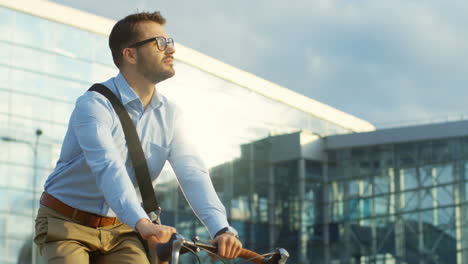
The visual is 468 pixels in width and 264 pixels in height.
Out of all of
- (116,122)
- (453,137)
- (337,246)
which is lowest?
(337,246)

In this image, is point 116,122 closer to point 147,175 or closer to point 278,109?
point 147,175

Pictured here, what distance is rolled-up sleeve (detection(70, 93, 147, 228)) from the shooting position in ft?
10.8

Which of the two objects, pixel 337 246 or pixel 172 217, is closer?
pixel 172 217

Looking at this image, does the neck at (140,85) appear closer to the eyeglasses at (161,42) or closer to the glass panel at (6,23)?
the eyeglasses at (161,42)

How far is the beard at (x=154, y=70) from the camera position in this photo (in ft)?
12.5

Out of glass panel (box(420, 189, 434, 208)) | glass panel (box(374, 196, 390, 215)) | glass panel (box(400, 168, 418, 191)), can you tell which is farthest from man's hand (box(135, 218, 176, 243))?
glass panel (box(374, 196, 390, 215))

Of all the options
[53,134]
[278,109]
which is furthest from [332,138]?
[53,134]

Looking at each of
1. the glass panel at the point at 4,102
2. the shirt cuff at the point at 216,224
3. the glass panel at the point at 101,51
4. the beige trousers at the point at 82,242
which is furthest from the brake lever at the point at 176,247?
the glass panel at the point at 101,51

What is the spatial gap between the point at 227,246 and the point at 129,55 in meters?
1.05

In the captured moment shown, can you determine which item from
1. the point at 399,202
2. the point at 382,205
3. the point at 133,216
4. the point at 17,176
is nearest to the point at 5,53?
the point at 17,176

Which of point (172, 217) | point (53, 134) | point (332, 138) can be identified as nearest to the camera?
point (53, 134)

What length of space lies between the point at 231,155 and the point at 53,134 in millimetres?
7904

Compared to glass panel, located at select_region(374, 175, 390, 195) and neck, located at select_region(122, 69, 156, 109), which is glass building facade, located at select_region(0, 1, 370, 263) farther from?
neck, located at select_region(122, 69, 156, 109)

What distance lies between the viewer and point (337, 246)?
1350 inches
